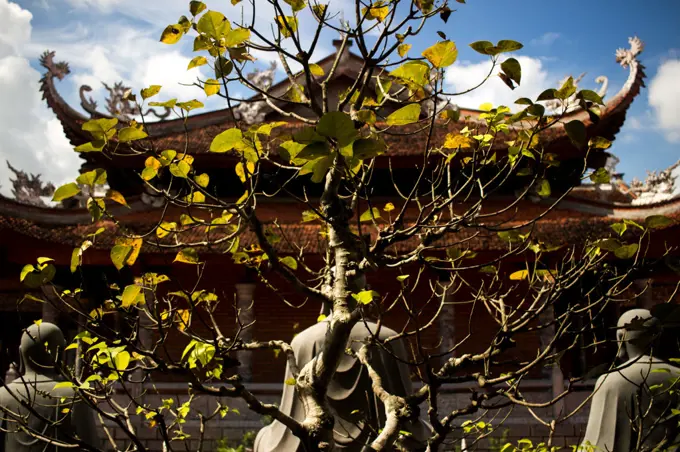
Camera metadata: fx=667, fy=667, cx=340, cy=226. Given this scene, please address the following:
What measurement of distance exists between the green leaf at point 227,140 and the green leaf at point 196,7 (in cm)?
39

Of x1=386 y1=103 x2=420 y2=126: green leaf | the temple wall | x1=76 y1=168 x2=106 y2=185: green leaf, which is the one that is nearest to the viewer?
x1=386 y1=103 x2=420 y2=126: green leaf

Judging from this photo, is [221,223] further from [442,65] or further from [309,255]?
[309,255]

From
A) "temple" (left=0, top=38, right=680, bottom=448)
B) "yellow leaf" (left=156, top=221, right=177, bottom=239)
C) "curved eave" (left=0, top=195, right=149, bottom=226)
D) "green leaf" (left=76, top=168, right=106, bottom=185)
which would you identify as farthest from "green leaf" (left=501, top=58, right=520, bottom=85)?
"curved eave" (left=0, top=195, right=149, bottom=226)

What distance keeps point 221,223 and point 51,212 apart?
32.4ft

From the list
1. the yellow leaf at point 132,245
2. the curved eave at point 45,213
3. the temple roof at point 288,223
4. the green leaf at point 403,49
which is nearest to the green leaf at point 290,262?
the yellow leaf at point 132,245

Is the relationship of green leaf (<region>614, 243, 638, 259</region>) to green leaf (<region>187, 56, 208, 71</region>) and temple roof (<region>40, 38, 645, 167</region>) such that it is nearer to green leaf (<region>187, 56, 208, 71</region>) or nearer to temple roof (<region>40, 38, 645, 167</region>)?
green leaf (<region>187, 56, 208, 71</region>)

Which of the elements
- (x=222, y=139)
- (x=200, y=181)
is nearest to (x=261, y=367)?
(x=200, y=181)

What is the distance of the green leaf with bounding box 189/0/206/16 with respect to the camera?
1865 mm

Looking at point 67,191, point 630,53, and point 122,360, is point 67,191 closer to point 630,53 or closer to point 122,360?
point 122,360

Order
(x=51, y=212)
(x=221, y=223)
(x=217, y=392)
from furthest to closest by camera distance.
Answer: (x=51, y=212) < (x=221, y=223) < (x=217, y=392)

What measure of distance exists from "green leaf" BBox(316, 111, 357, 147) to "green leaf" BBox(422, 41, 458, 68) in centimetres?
44

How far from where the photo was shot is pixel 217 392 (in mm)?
2016

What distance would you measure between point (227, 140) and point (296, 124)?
40.2 ft

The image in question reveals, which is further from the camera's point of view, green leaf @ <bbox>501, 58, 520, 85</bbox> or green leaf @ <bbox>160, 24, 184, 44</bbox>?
green leaf @ <bbox>160, 24, 184, 44</bbox>
